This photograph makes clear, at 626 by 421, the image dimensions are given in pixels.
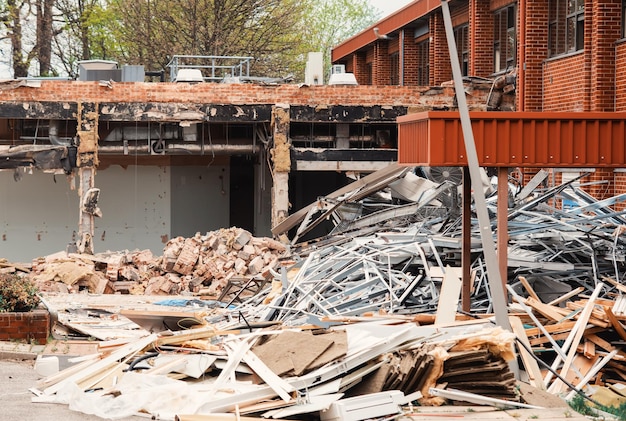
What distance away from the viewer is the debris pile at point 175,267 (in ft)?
84.1

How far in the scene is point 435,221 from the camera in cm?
2105

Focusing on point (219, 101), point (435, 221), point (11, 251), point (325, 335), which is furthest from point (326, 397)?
point (11, 251)

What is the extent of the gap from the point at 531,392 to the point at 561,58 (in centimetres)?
1659

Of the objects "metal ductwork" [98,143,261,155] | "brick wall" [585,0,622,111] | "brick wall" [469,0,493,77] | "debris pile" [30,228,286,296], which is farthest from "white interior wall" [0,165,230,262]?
"brick wall" [585,0,622,111]

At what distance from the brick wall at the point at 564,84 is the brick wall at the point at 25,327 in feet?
48.9

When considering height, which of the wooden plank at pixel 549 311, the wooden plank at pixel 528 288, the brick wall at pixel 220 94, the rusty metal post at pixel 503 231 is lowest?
the wooden plank at pixel 549 311

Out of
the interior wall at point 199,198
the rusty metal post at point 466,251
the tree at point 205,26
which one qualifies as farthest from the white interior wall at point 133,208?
the rusty metal post at point 466,251

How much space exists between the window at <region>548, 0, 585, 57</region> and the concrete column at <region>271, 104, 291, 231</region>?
24.4 feet

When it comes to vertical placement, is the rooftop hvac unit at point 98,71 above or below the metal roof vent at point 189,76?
above

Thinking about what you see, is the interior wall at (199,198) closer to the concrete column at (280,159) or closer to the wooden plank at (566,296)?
the concrete column at (280,159)

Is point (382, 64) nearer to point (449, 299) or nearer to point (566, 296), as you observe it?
point (566, 296)

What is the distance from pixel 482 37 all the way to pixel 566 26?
5.49 metres

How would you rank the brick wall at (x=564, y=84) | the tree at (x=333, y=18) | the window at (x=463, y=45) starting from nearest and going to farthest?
the brick wall at (x=564, y=84), the window at (x=463, y=45), the tree at (x=333, y=18)

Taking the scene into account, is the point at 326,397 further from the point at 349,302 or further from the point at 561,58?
the point at 561,58
